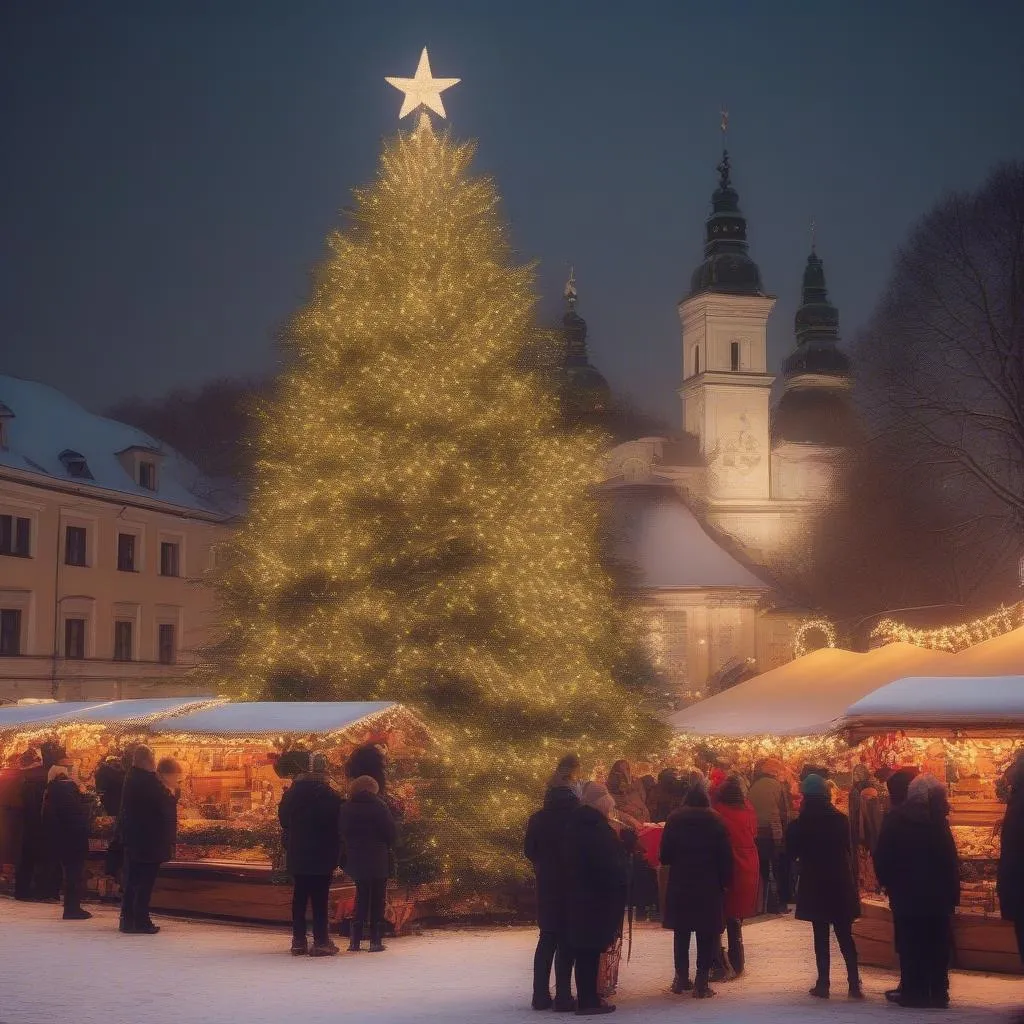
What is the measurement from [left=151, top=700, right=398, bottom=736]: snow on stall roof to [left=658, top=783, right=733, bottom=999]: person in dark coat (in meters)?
5.38

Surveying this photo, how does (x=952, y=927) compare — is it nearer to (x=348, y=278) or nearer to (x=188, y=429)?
(x=348, y=278)

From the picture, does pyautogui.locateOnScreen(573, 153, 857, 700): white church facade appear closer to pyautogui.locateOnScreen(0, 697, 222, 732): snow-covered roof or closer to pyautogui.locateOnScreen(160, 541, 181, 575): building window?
pyautogui.locateOnScreen(160, 541, 181, 575): building window

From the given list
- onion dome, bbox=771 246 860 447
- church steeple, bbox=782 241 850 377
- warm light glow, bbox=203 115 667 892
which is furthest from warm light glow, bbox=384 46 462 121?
church steeple, bbox=782 241 850 377

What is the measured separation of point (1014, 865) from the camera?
11.2 meters

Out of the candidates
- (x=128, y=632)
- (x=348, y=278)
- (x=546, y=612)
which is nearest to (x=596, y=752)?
(x=546, y=612)

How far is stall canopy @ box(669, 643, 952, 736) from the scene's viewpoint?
22.5 m

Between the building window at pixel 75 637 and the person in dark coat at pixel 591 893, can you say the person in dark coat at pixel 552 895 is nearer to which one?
the person in dark coat at pixel 591 893

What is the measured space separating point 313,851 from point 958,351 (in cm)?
2105

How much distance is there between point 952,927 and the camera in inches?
521

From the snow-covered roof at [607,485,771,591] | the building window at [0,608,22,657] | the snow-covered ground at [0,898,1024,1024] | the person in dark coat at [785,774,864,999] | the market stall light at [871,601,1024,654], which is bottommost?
the snow-covered ground at [0,898,1024,1024]

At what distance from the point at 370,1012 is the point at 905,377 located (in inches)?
926

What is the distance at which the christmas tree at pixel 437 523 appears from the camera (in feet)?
65.3

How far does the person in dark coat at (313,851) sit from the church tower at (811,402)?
6620 centimetres

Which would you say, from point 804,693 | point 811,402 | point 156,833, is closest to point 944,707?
point 156,833
